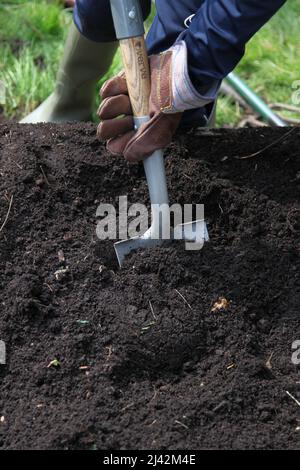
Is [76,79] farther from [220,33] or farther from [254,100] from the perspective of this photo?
[220,33]

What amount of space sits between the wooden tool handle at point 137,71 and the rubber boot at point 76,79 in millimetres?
681

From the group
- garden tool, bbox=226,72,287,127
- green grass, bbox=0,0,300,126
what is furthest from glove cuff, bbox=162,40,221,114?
green grass, bbox=0,0,300,126

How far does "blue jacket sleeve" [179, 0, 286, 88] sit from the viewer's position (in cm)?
200

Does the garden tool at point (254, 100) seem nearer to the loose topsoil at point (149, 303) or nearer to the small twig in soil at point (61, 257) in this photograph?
the loose topsoil at point (149, 303)

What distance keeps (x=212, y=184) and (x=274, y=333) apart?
1.77 feet

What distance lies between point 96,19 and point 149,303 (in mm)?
1029

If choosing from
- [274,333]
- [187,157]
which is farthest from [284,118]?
[274,333]

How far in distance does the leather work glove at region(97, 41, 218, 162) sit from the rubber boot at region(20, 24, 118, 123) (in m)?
0.64

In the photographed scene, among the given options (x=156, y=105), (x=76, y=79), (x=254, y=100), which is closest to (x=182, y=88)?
(x=156, y=105)

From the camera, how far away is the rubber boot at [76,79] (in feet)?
9.33

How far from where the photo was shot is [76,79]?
296 centimetres

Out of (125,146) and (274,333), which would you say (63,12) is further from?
(274,333)

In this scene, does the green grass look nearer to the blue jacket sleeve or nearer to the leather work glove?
the leather work glove

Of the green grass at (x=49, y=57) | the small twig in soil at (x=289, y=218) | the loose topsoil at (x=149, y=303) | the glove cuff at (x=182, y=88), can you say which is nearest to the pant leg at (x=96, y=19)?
the loose topsoil at (x=149, y=303)
